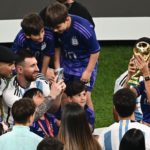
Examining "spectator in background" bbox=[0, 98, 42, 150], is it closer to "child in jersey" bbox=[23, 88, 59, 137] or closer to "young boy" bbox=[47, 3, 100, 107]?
"child in jersey" bbox=[23, 88, 59, 137]

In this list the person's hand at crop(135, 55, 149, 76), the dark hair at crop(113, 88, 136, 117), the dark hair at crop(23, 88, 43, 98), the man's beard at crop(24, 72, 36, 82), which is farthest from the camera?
the man's beard at crop(24, 72, 36, 82)

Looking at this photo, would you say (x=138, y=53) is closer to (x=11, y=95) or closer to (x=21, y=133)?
(x=11, y=95)

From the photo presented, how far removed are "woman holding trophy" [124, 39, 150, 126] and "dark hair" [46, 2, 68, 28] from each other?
2.74 feet

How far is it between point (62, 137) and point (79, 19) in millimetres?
2056

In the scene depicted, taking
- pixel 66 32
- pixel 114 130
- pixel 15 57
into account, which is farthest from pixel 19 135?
pixel 66 32

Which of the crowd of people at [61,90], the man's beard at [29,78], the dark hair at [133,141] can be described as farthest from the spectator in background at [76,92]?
the dark hair at [133,141]

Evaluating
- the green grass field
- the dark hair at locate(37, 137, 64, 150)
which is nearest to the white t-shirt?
the dark hair at locate(37, 137, 64, 150)

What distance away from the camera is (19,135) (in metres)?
4.91

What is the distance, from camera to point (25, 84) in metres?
6.34

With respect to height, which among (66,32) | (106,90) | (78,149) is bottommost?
(78,149)

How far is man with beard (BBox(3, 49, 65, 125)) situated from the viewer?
6.08 metres

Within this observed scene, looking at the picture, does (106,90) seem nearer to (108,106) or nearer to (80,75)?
(108,106)

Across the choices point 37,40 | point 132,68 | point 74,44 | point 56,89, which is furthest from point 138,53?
point 37,40

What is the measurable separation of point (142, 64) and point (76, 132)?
143 cm
